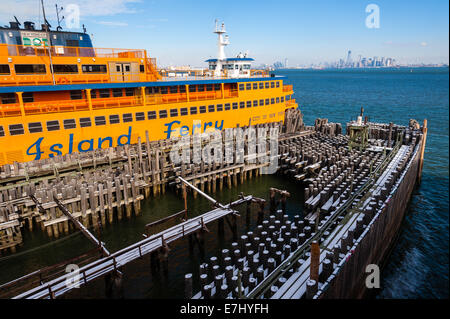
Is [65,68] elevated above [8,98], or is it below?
above

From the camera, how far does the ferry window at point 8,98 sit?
21.1 m

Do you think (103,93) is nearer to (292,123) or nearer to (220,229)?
(220,229)

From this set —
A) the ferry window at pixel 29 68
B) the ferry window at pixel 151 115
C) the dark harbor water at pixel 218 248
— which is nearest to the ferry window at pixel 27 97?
the ferry window at pixel 29 68

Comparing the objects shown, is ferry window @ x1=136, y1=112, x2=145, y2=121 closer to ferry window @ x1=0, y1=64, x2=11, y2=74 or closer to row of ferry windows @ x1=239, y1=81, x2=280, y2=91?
ferry window @ x1=0, y1=64, x2=11, y2=74

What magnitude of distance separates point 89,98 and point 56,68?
3690 mm

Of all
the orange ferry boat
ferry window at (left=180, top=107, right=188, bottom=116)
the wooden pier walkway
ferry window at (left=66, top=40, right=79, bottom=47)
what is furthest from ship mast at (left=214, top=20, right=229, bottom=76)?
the wooden pier walkway

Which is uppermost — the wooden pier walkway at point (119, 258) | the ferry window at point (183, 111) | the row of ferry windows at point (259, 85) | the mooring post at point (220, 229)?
the row of ferry windows at point (259, 85)

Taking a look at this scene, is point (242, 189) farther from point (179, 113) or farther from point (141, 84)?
point (141, 84)

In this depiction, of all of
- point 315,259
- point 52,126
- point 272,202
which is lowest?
point 272,202

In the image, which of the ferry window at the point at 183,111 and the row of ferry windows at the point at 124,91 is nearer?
the row of ferry windows at the point at 124,91

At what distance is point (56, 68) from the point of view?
76.0 feet

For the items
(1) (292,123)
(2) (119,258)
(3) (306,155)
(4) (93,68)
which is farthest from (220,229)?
(1) (292,123)

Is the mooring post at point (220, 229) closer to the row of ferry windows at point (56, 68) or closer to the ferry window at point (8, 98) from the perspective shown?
the row of ferry windows at point (56, 68)

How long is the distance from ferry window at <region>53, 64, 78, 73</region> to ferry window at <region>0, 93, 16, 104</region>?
3.71 m
